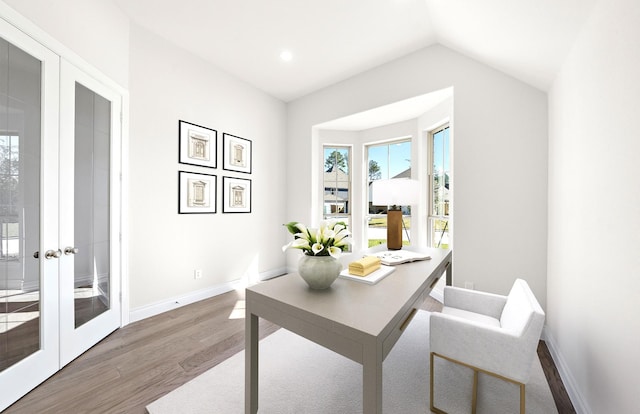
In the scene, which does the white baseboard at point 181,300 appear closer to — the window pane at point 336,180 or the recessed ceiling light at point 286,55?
the window pane at point 336,180

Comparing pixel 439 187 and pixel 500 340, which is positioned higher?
pixel 439 187

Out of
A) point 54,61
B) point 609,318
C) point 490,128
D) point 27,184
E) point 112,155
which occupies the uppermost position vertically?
point 54,61

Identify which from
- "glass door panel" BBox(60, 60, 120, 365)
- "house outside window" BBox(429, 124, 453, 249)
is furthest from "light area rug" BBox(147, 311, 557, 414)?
"house outside window" BBox(429, 124, 453, 249)

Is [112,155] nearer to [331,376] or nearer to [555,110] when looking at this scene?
[331,376]

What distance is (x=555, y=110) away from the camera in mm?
2035

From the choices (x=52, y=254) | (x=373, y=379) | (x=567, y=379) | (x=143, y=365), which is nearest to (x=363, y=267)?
(x=373, y=379)

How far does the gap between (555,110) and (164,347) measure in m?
3.81

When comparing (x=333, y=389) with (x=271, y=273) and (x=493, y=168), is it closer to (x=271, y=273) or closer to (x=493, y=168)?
(x=493, y=168)

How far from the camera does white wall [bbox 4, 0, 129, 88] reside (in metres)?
1.66

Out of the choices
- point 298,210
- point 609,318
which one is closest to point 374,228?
point 298,210

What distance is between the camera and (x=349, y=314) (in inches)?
39.0

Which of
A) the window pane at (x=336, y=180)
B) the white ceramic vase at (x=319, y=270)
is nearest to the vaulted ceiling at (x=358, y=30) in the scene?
the window pane at (x=336, y=180)

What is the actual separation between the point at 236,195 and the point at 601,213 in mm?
3495

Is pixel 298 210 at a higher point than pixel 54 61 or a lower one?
lower
